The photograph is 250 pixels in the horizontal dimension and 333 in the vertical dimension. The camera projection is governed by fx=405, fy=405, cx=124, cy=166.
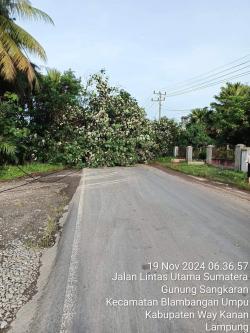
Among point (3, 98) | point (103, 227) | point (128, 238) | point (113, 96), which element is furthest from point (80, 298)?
point (113, 96)

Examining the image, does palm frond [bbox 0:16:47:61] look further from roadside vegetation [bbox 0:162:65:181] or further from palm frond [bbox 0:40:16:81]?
roadside vegetation [bbox 0:162:65:181]

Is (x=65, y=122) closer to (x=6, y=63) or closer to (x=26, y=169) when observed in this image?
(x=26, y=169)

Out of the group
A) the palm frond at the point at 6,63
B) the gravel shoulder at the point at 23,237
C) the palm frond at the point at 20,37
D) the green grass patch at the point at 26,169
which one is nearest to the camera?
the gravel shoulder at the point at 23,237

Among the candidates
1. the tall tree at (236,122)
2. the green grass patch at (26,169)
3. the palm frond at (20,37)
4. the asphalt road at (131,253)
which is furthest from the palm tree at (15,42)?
the tall tree at (236,122)

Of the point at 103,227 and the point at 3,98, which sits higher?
the point at 3,98

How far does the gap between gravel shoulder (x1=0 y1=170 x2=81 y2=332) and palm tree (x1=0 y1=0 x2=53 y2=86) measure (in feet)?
26.8

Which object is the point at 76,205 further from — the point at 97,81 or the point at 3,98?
the point at 97,81

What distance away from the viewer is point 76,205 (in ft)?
37.3

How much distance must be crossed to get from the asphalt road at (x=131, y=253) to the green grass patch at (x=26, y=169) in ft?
34.1

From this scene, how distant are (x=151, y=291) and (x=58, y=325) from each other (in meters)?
1.26

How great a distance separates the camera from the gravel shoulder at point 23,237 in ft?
16.2

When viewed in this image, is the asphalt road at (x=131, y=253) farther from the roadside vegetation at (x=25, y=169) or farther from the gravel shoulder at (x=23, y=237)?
the roadside vegetation at (x=25, y=169)

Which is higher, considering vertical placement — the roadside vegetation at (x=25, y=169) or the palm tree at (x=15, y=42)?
the palm tree at (x=15, y=42)

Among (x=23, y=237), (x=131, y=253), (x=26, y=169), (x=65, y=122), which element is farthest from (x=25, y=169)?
(x=131, y=253)
